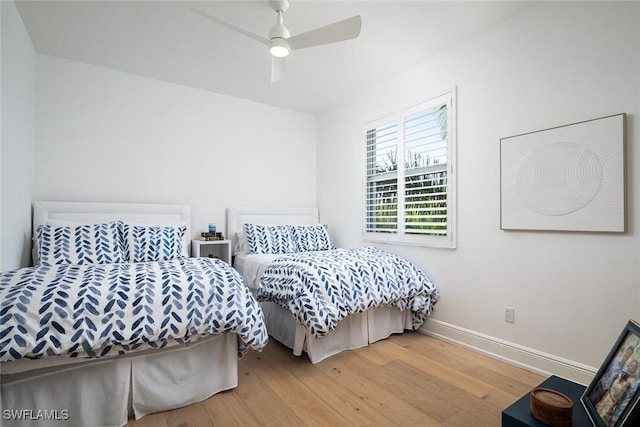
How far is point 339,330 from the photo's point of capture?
2596 mm

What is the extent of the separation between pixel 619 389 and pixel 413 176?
2.31 metres

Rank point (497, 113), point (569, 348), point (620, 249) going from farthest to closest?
point (497, 113) → point (569, 348) → point (620, 249)

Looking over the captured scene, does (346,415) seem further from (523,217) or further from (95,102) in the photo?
(95,102)

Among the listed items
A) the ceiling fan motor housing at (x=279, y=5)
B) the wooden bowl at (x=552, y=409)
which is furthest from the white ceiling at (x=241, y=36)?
the wooden bowl at (x=552, y=409)

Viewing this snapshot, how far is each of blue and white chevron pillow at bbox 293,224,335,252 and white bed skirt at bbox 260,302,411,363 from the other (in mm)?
935

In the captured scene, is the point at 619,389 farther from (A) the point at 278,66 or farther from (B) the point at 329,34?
(A) the point at 278,66

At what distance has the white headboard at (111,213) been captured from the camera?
286cm

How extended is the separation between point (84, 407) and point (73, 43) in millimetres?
2901

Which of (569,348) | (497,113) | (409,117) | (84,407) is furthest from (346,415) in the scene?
(409,117)

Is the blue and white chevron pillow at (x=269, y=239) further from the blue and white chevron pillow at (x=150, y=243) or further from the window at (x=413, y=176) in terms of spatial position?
the window at (x=413, y=176)

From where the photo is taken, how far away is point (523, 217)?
2.33 m

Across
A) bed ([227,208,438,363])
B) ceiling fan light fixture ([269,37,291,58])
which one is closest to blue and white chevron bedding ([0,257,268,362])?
bed ([227,208,438,363])

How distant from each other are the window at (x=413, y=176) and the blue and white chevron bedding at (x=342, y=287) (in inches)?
17.0

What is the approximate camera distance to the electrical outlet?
239 cm
